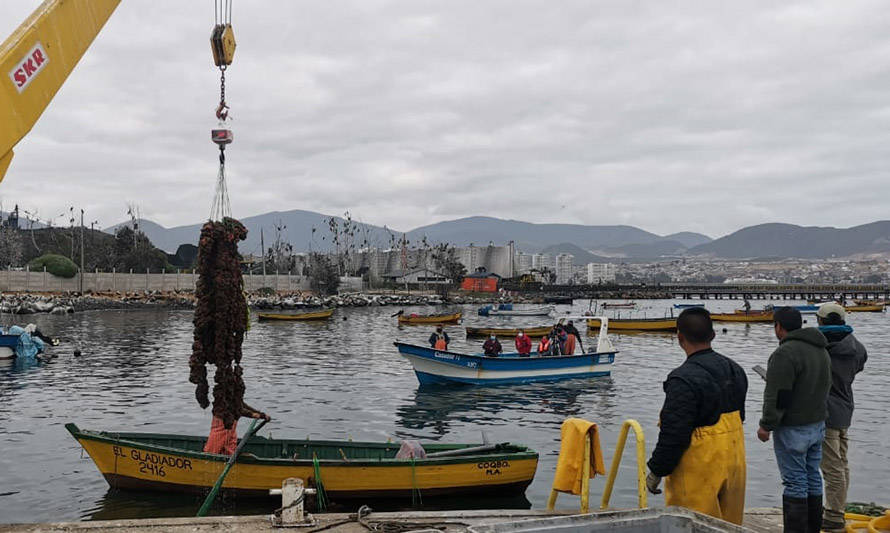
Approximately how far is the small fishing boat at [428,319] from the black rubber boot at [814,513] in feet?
206

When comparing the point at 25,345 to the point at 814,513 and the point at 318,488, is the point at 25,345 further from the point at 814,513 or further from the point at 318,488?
the point at 814,513

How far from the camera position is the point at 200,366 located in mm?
13234

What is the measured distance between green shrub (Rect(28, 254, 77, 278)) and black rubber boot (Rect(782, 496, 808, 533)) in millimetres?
103874

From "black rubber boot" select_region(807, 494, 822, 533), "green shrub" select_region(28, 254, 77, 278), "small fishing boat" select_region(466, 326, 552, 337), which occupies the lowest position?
"small fishing boat" select_region(466, 326, 552, 337)

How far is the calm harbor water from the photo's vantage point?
1506 cm

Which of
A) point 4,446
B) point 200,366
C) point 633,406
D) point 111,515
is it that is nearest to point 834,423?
point 200,366

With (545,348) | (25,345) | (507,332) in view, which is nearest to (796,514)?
(545,348)

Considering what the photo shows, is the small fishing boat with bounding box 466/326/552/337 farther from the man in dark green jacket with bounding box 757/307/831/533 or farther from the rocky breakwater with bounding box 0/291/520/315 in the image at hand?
the man in dark green jacket with bounding box 757/307/831/533

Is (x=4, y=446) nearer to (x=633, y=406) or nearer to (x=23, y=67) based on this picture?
(x=23, y=67)

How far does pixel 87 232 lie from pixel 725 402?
160576 mm

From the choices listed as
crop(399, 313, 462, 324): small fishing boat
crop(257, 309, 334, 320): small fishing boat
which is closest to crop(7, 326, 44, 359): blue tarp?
crop(257, 309, 334, 320): small fishing boat

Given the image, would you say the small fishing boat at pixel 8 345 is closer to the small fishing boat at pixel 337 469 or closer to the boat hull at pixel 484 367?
the boat hull at pixel 484 367

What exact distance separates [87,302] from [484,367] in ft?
239

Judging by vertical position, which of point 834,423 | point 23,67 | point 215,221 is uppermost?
point 23,67
